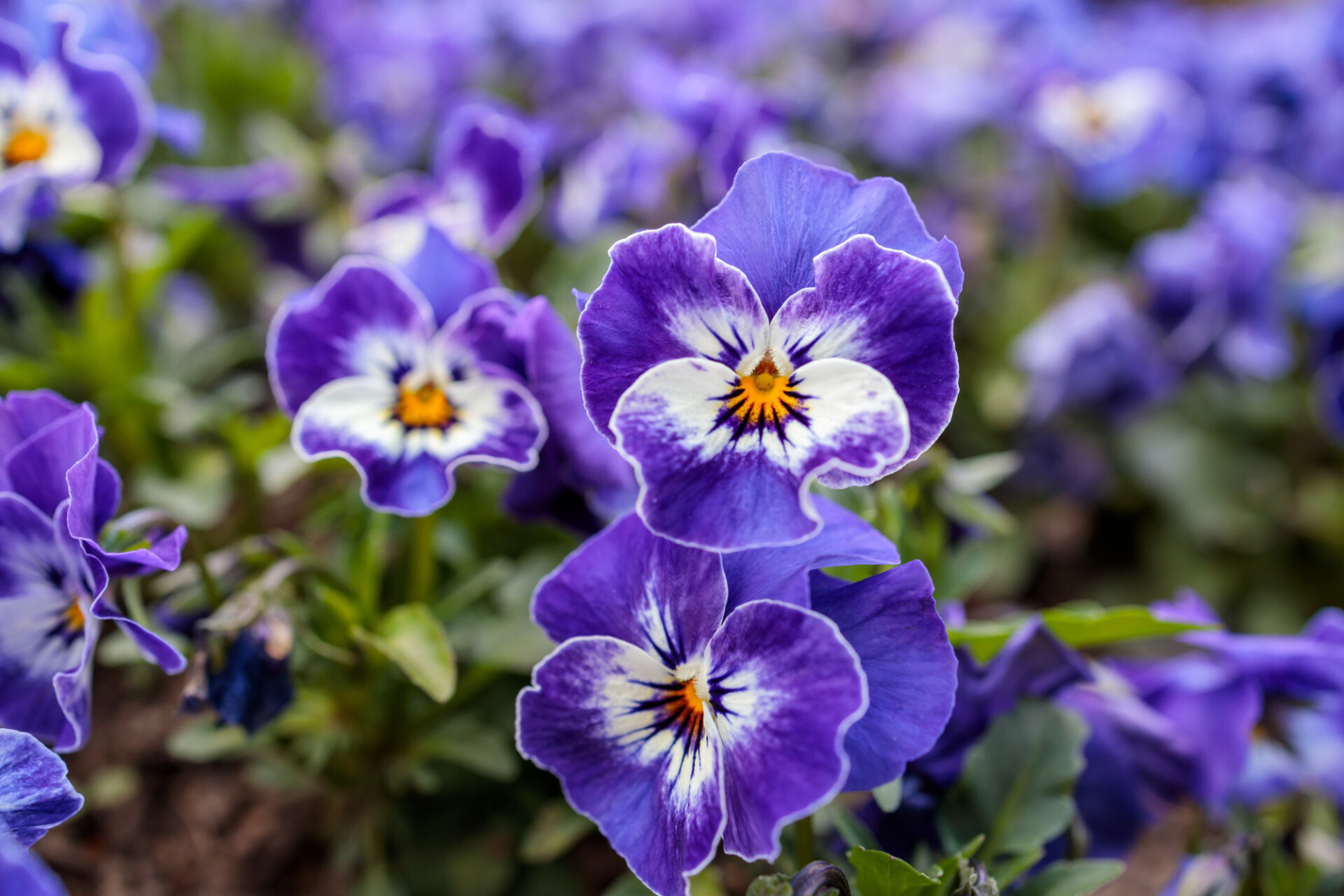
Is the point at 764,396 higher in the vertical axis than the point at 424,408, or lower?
higher

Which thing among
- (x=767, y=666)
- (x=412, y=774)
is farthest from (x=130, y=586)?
(x=767, y=666)

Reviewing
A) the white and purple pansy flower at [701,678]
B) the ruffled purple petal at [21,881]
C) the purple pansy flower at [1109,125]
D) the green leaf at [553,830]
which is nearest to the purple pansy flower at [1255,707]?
the white and purple pansy flower at [701,678]

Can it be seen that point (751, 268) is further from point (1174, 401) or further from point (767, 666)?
point (1174, 401)

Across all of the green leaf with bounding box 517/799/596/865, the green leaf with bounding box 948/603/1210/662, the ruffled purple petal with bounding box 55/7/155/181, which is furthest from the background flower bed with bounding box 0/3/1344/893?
the ruffled purple petal with bounding box 55/7/155/181

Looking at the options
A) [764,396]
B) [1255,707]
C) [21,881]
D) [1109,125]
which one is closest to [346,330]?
[764,396]

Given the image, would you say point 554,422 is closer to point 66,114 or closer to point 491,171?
point 491,171

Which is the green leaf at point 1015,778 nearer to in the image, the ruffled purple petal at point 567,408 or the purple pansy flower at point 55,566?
the ruffled purple petal at point 567,408
